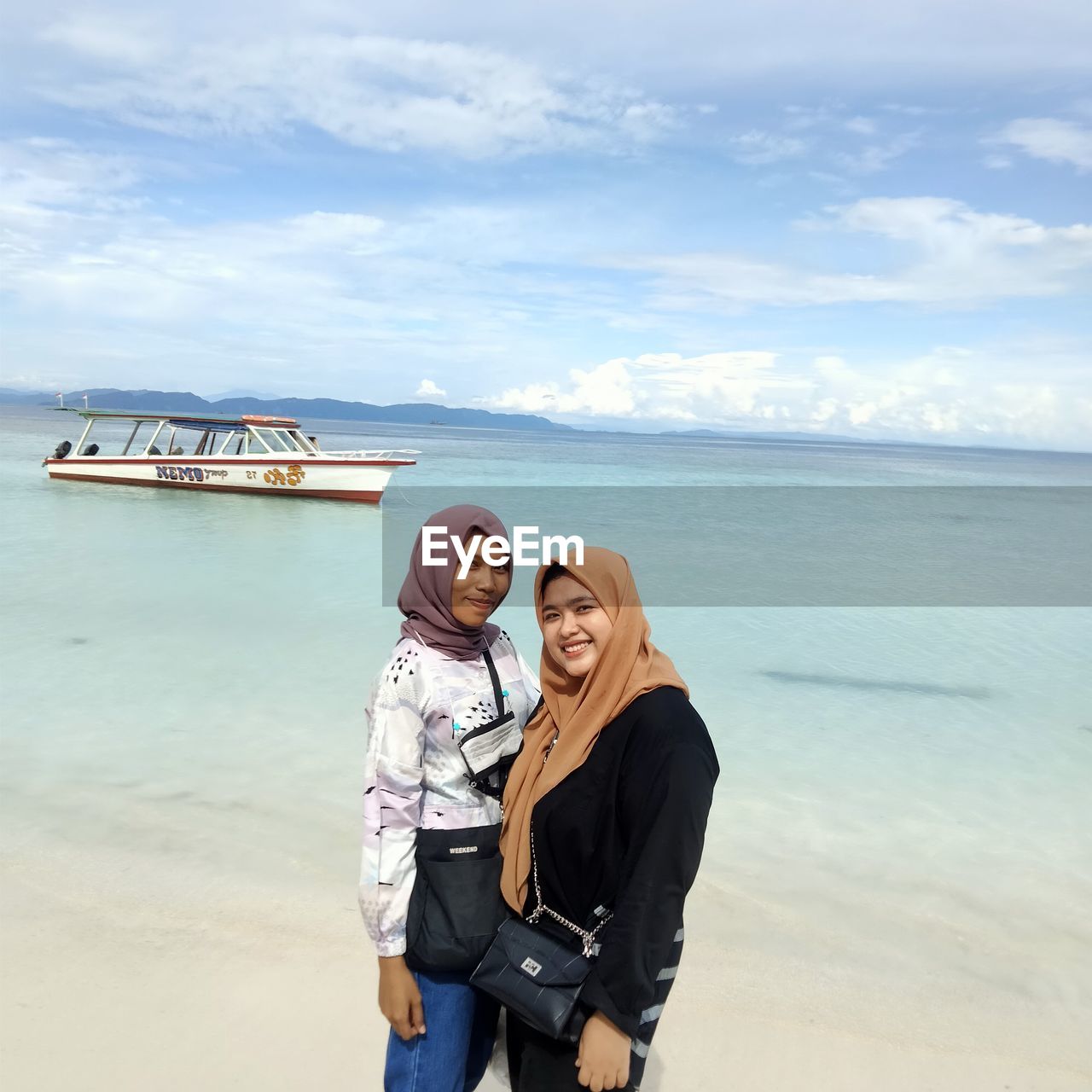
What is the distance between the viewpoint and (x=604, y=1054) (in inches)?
58.6

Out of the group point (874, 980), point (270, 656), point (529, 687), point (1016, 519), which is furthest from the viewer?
point (1016, 519)

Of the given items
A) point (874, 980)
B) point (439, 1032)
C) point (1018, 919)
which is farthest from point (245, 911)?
point (1018, 919)

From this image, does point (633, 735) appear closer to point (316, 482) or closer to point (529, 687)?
point (529, 687)

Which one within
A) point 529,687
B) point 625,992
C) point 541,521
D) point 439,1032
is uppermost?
point 529,687

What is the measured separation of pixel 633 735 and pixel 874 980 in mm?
2375

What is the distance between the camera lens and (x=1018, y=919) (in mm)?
3816

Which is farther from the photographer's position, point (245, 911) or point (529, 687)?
point (245, 911)

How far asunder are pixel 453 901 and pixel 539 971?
0.72ft

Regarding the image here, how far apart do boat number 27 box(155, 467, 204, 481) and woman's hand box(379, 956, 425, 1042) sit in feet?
66.1

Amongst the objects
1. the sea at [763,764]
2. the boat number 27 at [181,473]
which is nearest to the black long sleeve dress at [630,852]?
the sea at [763,764]

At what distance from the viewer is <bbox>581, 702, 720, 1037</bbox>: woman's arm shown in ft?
4.69

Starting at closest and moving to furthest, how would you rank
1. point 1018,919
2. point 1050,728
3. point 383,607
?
point 1018,919 < point 1050,728 < point 383,607
